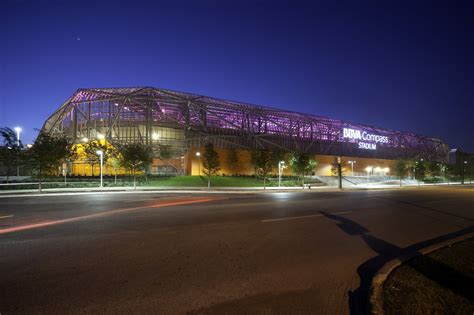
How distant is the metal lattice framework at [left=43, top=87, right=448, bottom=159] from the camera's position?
2060 inches

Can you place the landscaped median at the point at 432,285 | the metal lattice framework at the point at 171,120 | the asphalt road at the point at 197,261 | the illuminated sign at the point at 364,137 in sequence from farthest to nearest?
the illuminated sign at the point at 364,137, the metal lattice framework at the point at 171,120, the asphalt road at the point at 197,261, the landscaped median at the point at 432,285

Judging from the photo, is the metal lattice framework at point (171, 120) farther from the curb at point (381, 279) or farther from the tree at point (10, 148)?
the curb at point (381, 279)

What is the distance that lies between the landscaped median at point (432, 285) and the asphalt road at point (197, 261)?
1.79 ft

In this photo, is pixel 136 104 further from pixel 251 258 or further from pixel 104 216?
pixel 251 258

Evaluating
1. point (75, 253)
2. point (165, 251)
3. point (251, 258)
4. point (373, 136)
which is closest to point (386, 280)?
point (251, 258)

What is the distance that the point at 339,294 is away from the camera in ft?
15.4

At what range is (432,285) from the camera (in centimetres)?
470

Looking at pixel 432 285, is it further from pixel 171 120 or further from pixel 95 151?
pixel 171 120

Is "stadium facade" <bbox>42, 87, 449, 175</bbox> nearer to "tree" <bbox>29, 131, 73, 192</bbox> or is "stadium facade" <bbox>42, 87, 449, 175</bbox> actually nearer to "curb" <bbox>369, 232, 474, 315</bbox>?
"tree" <bbox>29, 131, 73, 192</bbox>

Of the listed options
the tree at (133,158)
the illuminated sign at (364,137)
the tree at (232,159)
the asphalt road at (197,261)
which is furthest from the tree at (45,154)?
the illuminated sign at (364,137)

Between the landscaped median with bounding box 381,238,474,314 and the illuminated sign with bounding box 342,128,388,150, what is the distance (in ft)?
234

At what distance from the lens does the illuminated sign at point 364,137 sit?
7275 cm

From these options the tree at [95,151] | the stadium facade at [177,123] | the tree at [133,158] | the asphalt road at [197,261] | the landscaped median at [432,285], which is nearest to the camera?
the landscaped median at [432,285]

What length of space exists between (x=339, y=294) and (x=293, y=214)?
852 cm
